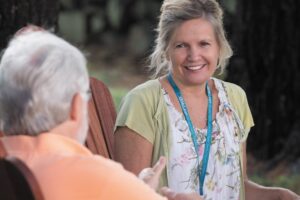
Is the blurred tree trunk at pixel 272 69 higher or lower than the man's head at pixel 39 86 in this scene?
lower

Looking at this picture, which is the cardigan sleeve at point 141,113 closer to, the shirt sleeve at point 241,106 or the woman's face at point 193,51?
the woman's face at point 193,51

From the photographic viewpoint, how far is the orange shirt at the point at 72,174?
2646 mm

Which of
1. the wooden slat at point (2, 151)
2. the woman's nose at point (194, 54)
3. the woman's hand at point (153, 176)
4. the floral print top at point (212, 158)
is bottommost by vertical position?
the floral print top at point (212, 158)

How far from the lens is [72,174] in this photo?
2648 mm

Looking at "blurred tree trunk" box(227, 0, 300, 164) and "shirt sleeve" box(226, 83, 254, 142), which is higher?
"shirt sleeve" box(226, 83, 254, 142)

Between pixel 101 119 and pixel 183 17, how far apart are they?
24.8 inches

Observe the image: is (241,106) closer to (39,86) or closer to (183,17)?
(183,17)

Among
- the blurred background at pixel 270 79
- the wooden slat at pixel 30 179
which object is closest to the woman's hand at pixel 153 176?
the wooden slat at pixel 30 179

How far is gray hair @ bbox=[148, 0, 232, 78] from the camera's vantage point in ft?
13.2

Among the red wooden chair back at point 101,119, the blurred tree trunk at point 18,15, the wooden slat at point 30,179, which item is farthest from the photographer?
the blurred tree trunk at point 18,15

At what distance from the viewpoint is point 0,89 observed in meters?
2.74

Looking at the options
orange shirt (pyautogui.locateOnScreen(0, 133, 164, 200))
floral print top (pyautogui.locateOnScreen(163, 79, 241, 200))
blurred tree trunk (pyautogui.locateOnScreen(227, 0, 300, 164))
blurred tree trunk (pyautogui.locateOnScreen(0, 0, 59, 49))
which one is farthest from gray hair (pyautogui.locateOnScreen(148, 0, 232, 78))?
Answer: blurred tree trunk (pyautogui.locateOnScreen(227, 0, 300, 164))

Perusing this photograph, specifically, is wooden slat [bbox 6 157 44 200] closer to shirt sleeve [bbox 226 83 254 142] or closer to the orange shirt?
the orange shirt

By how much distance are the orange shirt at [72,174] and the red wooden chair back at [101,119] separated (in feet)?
4.65
